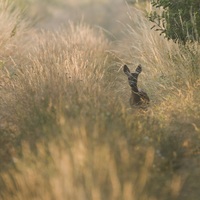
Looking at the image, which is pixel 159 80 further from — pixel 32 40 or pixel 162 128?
pixel 32 40

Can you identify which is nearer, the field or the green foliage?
the field

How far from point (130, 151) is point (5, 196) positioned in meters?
1.23

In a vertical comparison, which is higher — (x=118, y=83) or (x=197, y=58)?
(x=197, y=58)

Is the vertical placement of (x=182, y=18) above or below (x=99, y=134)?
above

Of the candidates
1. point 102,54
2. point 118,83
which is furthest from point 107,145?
point 102,54

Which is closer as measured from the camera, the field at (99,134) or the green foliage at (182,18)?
the field at (99,134)

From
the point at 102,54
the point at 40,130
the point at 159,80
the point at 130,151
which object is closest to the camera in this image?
the point at 130,151

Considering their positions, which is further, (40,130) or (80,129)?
(40,130)

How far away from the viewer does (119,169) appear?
517 cm

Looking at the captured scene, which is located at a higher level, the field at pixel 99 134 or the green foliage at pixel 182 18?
the green foliage at pixel 182 18

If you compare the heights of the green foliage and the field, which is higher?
the green foliage

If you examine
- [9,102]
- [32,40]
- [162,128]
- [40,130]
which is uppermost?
[162,128]

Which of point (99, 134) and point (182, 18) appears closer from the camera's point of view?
point (99, 134)

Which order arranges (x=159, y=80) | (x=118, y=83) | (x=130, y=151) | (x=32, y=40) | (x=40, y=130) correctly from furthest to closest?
(x=32, y=40), (x=118, y=83), (x=159, y=80), (x=40, y=130), (x=130, y=151)
